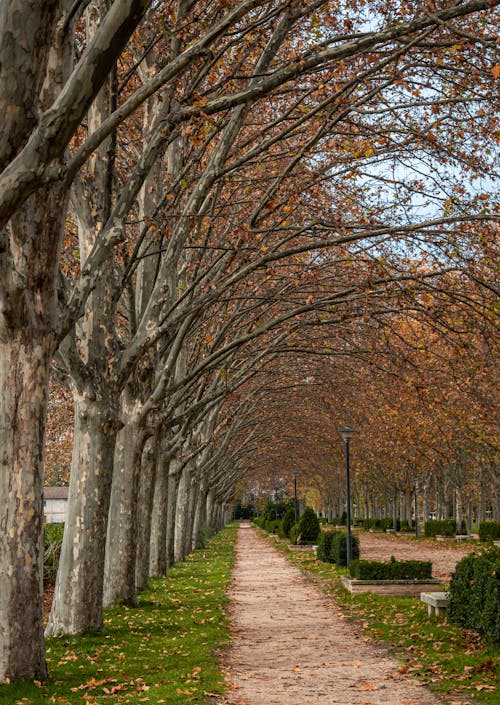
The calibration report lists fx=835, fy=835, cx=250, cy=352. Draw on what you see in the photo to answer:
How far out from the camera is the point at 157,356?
49.6 ft

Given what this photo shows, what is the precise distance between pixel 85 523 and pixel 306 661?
134 inches

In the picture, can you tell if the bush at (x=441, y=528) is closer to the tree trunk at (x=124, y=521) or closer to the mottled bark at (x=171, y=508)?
the mottled bark at (x=171, y=508)

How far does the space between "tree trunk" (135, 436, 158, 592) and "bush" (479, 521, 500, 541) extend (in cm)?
2087

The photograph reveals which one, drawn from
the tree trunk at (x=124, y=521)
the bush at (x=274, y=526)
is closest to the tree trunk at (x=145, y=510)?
the tree trunk at (x=124, y=521)

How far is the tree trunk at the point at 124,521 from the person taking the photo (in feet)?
48.3

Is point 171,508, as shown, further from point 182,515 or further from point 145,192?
point 145,192

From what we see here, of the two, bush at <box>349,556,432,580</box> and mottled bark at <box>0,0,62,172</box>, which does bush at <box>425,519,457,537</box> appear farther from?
mottled bark at <box>0,0,62,172</box>

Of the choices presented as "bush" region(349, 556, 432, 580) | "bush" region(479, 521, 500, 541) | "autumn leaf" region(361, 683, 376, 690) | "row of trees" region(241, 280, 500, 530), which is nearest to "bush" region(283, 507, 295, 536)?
"row of trees" region(241, 280, 500, 530)

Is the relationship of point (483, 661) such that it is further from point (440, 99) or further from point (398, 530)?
point (398, 530)

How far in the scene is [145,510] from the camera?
18.4 metres

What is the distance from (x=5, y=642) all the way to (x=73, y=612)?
3165 mm

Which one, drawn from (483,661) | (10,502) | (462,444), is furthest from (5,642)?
(462,444)

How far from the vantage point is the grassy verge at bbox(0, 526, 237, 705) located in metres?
7.93

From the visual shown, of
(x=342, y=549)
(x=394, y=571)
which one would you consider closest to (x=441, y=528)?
(x=342, y=549)
